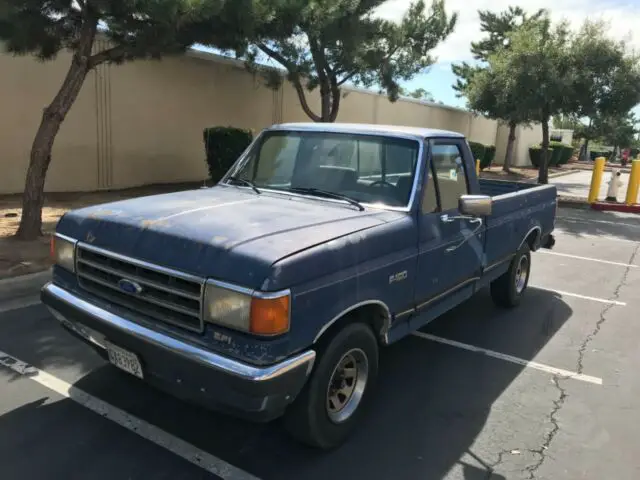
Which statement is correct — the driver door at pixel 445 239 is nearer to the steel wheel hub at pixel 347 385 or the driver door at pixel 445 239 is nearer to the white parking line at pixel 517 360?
the white parking line at pixel 517 360

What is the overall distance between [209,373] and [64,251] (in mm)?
1481

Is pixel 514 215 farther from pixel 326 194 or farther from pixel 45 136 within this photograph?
pixel 45 136

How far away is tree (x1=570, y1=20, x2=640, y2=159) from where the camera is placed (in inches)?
623

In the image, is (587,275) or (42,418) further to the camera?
(587,275)

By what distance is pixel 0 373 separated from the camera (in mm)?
3998

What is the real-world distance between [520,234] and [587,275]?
2.90 m

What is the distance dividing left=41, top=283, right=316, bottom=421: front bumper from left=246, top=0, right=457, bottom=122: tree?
9.07 metres

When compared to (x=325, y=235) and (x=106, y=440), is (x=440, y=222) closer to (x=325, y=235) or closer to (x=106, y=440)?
(x=325, y=235)

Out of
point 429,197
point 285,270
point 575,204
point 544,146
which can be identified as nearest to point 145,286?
point 285,270

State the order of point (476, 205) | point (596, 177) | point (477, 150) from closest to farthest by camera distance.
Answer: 1. point (476, 205)
2. point (596, 177)
3. point (477, 150)

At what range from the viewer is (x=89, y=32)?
24.3 ft

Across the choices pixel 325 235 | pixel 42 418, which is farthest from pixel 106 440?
pixel 325 235

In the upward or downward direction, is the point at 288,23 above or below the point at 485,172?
above

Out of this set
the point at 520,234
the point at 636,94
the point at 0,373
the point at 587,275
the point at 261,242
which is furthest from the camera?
the point at 636,94
